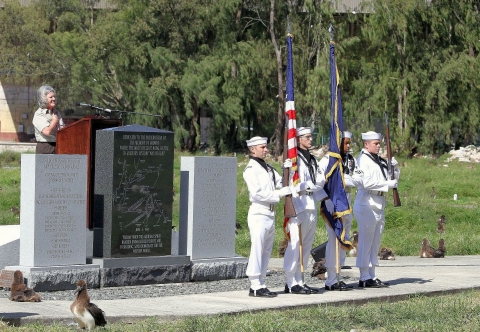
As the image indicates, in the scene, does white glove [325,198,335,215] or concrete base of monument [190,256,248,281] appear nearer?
white glove [325,198,335,215]

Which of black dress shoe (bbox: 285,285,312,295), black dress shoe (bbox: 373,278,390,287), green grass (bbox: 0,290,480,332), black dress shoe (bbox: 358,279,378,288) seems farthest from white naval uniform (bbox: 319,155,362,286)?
green grass (bbox: 0,290,480,332)

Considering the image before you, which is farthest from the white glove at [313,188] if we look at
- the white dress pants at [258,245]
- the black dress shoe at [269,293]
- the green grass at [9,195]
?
the green grass at [9,195]

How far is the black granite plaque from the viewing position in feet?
45.3

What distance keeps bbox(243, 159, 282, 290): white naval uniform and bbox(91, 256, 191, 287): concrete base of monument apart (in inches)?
76.2

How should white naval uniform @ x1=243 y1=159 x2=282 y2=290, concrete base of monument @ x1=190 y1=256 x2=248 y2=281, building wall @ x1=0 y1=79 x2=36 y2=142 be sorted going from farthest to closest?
building wall @ x1=0 y1=79 x2=36 y2=142, concrete base of monument @ x1=190 y1=256 x2=248 y2=281, white naval uniform @ x1=243 y1=159 x2=282 y2=290

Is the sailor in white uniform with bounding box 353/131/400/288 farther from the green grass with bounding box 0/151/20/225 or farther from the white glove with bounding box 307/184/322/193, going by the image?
the green grass with bounding box 0/151/20/225

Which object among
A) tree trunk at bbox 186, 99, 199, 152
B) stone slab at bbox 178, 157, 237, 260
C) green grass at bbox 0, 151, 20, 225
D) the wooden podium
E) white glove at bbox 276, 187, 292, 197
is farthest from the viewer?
tree trunk at bbox 186, 99, 199, 152

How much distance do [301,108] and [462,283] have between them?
3399cm

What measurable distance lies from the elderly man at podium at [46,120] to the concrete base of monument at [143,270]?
6.45 feet

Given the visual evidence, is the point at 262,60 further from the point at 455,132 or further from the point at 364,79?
the point at 455,132

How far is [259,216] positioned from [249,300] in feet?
3.62

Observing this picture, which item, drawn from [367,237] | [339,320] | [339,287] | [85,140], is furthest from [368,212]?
[85,140]

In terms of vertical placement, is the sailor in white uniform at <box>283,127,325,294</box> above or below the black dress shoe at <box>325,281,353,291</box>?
above

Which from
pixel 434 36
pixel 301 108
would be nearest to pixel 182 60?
pixel 301 108
